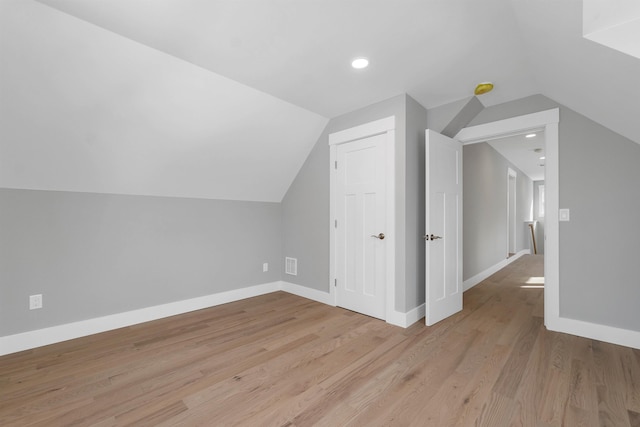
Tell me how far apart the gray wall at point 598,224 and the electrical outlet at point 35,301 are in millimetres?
4689

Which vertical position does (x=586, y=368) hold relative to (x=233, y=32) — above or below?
below

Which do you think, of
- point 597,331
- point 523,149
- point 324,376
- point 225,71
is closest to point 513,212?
point 523,149

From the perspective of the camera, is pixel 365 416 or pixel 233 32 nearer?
pixel 365 416

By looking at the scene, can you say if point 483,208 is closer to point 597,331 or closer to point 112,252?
point 597,331

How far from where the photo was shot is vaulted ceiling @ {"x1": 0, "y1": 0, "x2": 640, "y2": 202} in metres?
1.72

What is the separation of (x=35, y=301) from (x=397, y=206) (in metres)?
3.36

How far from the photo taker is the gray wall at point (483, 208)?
4.37 meters

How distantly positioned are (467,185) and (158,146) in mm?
4213

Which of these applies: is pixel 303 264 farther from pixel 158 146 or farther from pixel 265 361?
pixel 158 146

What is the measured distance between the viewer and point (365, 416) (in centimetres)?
156

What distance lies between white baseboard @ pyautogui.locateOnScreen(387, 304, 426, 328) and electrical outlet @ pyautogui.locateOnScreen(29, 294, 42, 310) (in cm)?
317

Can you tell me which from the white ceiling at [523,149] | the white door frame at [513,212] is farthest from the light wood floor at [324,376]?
the white door frame at [513,212]

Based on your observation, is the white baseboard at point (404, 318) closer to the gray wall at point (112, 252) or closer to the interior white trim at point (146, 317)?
the interior white trim at point (146, 317)

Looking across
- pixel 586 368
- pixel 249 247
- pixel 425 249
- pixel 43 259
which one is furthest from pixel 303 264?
pixel 586 368
